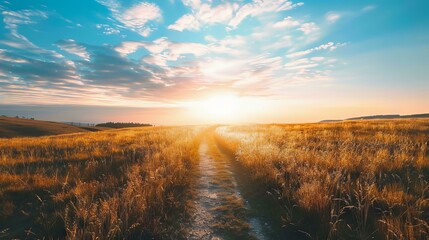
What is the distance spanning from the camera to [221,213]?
6.82m

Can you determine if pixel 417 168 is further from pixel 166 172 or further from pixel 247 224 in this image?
pixel 166 172

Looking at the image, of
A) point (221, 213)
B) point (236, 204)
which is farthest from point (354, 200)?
point (221, 213)

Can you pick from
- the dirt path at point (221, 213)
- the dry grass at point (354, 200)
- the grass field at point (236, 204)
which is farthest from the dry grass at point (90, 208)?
the dry grass at point (354, 200)

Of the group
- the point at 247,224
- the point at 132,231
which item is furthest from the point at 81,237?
the point at 247,224

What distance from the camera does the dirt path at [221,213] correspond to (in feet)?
18.6

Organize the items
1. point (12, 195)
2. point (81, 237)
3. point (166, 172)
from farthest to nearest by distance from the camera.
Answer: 1. point (166, 172)
2. point (12, 195)
3. point (81, 237)

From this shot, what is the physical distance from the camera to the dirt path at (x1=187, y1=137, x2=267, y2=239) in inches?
223

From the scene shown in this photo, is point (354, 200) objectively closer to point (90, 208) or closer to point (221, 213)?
point (221, 213)

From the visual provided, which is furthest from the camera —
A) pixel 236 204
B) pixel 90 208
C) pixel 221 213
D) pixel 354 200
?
pixel 236 204

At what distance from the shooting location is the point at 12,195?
7645 millimetres

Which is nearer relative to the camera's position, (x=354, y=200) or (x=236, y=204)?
(x=354, y=200)

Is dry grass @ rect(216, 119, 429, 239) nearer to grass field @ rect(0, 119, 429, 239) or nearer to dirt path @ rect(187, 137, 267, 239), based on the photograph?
grass field @ rect(0, 119, 429, 239)

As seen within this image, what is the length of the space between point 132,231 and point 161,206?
130cm

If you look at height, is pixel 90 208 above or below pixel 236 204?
above
